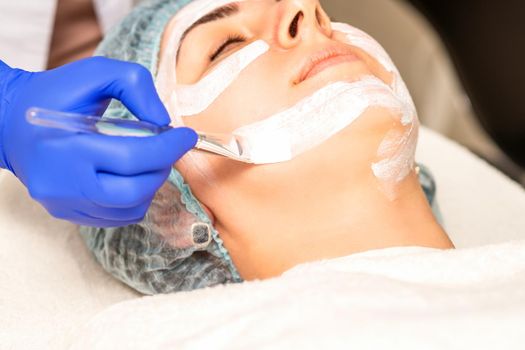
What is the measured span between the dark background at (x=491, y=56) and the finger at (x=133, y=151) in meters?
2.09

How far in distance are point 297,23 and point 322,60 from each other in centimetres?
10

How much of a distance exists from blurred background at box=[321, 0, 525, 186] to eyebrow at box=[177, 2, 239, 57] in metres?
1.42

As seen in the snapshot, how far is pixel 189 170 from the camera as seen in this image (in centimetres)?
125

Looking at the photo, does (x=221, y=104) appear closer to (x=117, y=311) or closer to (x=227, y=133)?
(x=227, y=133)

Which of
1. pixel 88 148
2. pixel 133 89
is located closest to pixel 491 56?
pixel 133 89

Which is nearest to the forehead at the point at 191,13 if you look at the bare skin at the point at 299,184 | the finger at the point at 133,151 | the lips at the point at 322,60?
the bare skin at the point at 299,184

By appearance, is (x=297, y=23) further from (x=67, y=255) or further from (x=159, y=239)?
(x=67, y=255)

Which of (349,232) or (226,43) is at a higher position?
(226,43)

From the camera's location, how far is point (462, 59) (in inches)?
113

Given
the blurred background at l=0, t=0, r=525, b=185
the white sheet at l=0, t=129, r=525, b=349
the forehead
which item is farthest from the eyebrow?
the blurred background at l=0, t=0, r=525, b=185

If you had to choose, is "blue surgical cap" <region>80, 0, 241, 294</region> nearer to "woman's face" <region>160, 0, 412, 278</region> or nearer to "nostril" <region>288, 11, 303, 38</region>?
"woman's face" <region>160, 0, 412, 278</region>

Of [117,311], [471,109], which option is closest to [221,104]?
[117,311]

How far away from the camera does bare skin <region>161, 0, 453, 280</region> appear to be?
115 cm

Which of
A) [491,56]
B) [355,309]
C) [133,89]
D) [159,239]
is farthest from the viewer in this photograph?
[491,56]
